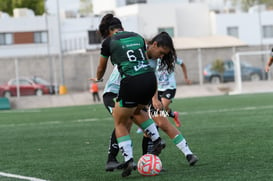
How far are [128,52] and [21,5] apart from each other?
76.7 m

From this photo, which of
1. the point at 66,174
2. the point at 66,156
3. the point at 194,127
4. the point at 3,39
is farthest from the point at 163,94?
the point at 3,39

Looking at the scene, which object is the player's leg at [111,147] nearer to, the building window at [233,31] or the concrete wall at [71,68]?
the concrete wall at [71,68]

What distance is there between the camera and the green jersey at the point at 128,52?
8.44m

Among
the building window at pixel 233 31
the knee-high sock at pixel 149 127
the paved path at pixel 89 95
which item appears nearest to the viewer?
the knee-high sock at pixel 149 127

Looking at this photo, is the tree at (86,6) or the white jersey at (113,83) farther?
the tree at (86,6)

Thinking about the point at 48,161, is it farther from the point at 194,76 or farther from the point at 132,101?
the point at 194,76

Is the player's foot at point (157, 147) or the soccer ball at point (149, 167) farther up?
the player's foot at point (157, 147)

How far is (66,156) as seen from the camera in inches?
445

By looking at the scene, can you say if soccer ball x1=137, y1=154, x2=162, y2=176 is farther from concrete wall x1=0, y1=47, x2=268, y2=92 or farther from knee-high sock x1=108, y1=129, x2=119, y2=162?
concrete wall x1=0, y1=47, x2=268, y2=92

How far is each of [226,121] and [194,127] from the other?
1629mm

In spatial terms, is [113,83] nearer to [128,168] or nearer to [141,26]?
[128,168]

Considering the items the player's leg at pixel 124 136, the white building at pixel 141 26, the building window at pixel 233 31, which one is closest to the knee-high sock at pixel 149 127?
the player's leg at pixel 124 136

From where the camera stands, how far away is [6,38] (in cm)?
6406

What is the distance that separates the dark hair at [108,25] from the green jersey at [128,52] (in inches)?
7.6
